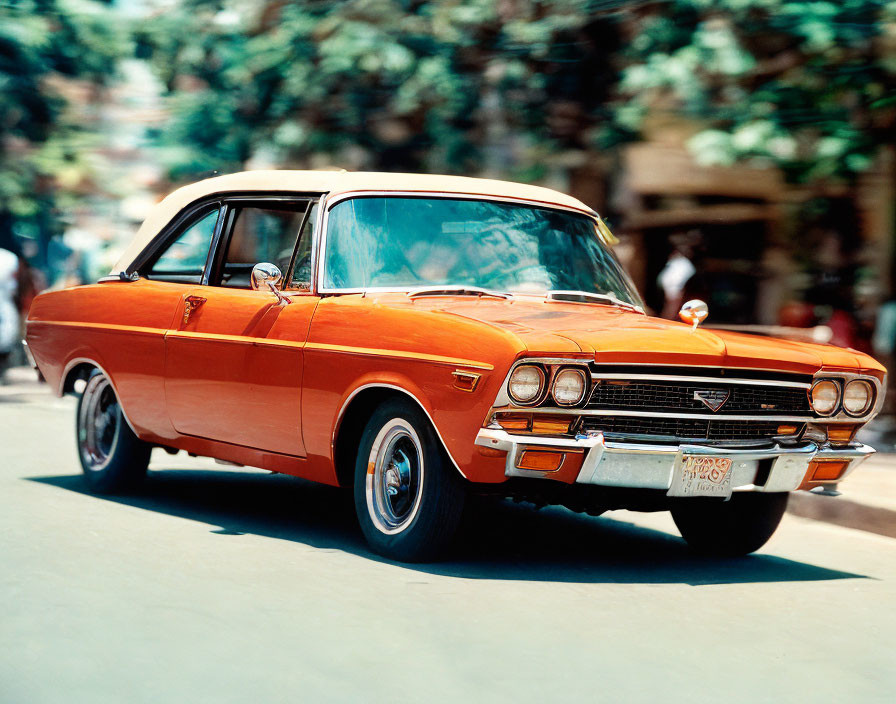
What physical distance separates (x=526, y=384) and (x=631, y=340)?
486 millimetres

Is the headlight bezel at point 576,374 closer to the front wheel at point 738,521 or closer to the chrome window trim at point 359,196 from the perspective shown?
the chrome window trim at point 359,196

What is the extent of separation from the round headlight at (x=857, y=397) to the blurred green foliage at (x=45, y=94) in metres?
17.5

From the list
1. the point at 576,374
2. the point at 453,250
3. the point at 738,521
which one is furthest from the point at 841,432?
the point at 453,250

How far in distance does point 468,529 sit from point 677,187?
1043cm

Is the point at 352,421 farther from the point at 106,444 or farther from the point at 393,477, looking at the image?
the point at 106,444

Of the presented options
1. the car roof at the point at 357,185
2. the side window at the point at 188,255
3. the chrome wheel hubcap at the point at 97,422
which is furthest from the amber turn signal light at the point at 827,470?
the chrome wheel hubcap at the point at 97,422

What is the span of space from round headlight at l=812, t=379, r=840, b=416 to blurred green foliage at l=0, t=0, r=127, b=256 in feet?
57.6

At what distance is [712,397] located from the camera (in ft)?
20.1

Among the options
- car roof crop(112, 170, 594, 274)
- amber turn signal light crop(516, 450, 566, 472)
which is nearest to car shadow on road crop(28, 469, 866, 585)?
amber turn signal light crop(516, 450, 566, 472)

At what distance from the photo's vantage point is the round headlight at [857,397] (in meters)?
6.64

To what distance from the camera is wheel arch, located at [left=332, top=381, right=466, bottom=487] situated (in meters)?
6.43

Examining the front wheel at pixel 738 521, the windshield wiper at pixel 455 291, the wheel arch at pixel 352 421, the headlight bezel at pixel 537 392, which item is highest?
the windshield wiper at pixel 455 291

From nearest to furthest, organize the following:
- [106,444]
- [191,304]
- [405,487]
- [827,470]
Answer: [405,487], [827,470], [191,304], [106,444]

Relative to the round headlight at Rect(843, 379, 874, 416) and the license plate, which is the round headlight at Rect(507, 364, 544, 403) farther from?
the round headlight at Rect(843, 379, 874, 416)
